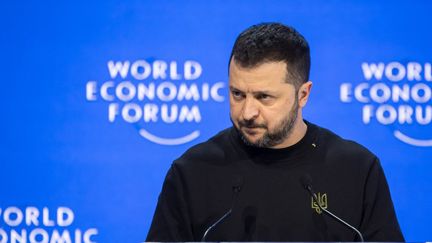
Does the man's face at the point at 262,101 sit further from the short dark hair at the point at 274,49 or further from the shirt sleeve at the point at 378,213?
the shirt sleeve at the point at 378,213

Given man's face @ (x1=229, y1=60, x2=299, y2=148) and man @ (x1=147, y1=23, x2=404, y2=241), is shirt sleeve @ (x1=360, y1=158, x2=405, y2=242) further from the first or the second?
man's face @ (x1=229, y1=60, x2=299, y2=148)

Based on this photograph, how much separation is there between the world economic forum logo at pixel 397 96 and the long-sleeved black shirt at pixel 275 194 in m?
0.89

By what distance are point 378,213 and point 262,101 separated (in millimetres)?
476

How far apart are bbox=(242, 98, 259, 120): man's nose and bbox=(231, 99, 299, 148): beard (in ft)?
0.11

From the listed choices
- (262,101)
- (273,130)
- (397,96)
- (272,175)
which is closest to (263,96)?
(262,101)

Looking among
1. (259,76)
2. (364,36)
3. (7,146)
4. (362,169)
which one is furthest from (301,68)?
(7,146)

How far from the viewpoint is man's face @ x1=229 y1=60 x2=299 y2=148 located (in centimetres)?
190

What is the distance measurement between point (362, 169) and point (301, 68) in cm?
38

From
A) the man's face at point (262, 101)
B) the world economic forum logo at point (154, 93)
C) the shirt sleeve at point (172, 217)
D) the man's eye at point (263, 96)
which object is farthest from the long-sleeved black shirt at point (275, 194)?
the world economic forum logo at point (154, 93)

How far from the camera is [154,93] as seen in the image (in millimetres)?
2988

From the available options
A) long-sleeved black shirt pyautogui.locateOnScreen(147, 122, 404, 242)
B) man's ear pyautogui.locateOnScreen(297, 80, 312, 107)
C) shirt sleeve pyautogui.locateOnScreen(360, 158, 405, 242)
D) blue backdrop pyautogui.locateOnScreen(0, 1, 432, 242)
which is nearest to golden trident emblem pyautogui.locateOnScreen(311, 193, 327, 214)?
long-sleeved black shirt pyautogui.locateOnScreen(147, 122, 404, 242)

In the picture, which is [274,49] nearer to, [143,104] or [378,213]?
[378,213]

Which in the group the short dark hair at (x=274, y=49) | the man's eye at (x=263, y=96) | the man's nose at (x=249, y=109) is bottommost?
the man's nose at (x=249, y=109)

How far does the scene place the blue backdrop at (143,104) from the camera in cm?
302
